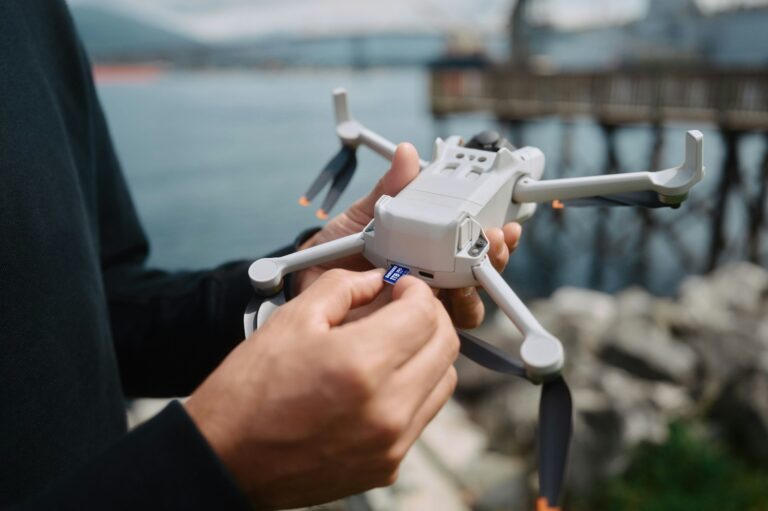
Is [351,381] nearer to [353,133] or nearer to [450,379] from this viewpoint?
[450,379]

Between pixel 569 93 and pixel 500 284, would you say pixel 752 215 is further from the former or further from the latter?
pixel 500 284

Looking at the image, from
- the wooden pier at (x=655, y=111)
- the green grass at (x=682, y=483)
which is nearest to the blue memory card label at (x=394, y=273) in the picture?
the green grass at (x=682, y=483)

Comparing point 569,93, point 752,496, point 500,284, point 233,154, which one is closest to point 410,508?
point 752,496

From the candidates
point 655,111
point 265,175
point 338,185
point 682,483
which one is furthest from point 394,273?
point 265,175

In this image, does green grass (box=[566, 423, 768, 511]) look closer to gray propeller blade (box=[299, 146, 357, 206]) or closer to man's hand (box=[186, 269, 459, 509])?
gray propeller blade (box=[299, 146, 357, 206])

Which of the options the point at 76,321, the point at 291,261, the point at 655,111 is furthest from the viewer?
the point at 655,111

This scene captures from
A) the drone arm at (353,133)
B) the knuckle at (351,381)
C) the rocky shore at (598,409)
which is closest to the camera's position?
the knuckle at (351,381)

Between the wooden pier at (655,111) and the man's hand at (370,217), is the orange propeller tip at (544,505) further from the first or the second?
the wooden pier at (655,111)
